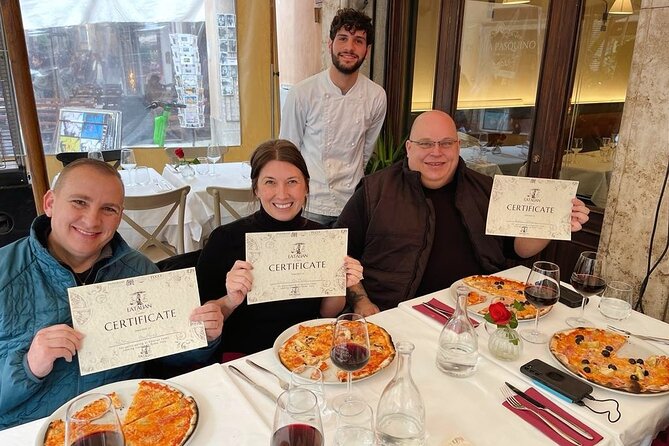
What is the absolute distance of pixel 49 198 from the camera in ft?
4.86

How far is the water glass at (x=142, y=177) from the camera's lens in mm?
3902

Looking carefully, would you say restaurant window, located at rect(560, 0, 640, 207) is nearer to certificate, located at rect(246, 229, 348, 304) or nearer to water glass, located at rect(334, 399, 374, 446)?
certificate, located at rect(246, 229, 348, 304)

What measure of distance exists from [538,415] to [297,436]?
631 millimetres

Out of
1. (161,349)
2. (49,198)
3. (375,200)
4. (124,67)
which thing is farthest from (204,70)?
(161,349)

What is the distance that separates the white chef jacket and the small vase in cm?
189

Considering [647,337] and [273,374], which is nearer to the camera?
[273,374]

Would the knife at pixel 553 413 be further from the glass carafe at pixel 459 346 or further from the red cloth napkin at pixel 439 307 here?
the red cloth napkin at pixel 439 307

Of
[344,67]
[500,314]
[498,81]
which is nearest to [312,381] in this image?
[500,314]

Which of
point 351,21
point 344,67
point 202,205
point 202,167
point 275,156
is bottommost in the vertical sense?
point 202,205

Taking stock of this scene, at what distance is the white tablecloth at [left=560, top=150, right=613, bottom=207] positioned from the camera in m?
2.62

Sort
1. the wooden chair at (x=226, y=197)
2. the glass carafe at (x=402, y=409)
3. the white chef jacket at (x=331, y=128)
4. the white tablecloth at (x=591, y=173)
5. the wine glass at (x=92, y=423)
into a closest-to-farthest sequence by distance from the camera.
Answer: the wine glass at (x=92, y=423) → the glass carafe at (x=402, y=409) → the white tablecloth at (x=591, y=173) → the white chef jacket at (x=331, y=128) → the wooden chair at (x=226, y=197)

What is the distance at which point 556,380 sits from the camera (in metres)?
1.28

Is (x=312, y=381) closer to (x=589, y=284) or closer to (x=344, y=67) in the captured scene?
(x=589, y=284)

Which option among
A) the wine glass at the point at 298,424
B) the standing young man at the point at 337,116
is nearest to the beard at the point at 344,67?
the standing young man at the point at 337,116
